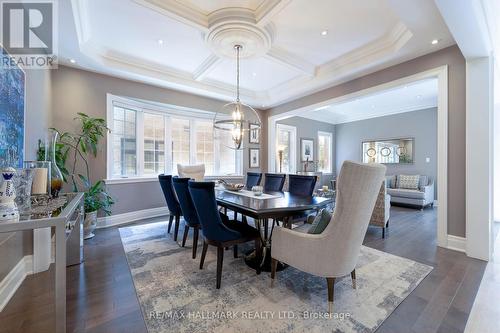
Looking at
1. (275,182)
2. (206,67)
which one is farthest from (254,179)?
(206,67)

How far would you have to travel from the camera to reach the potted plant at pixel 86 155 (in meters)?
3.44

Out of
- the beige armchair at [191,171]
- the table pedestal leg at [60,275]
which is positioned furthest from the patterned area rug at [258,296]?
the beige armchair at [191,171]

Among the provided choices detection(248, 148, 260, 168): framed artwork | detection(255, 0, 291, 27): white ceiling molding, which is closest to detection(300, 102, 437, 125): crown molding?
detection(248, 148, 260, 168): framed artwork

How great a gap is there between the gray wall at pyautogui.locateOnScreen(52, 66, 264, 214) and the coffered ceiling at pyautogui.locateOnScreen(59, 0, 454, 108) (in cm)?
24

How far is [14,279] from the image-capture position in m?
1.92

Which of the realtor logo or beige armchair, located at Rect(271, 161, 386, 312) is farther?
the realtor logo

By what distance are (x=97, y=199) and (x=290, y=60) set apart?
3978mm

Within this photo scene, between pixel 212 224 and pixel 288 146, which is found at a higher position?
pixel 288 146

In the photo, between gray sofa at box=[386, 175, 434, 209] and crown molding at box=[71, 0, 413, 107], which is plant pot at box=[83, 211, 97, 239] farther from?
gray sofa at box=[386, 175, 434, 209]

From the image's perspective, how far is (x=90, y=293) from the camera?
192 centimetres

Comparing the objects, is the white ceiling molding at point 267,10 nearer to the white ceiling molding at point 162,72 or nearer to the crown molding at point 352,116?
the white ceiling molding at point 162,72

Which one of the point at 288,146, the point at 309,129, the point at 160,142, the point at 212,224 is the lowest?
the point at 212,224

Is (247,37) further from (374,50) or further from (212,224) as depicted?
(212,224)

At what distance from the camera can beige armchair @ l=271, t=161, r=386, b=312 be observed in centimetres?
157
